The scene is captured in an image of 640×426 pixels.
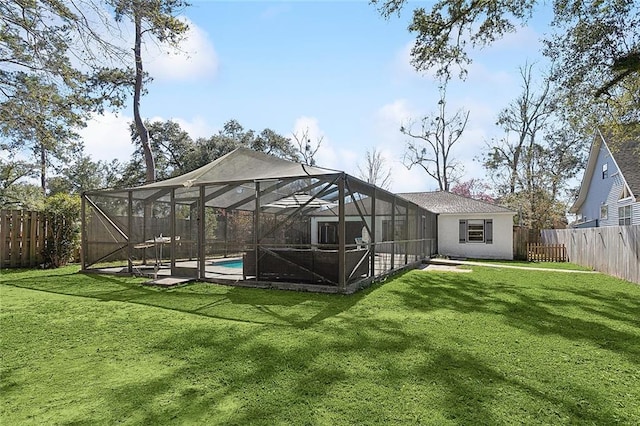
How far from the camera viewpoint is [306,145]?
31484 mm

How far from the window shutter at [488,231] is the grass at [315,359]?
1113cm

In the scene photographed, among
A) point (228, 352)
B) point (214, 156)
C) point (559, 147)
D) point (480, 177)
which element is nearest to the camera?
point (228, 352)

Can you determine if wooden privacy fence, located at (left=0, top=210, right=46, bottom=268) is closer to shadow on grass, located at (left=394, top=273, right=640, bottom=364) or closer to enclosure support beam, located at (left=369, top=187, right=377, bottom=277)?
enclosure support beam, located at (left=369, top=187, right=377, bottom=277)

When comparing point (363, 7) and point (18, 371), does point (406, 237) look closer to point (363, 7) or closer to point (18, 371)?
point (363, 7)

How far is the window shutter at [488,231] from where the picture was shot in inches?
704

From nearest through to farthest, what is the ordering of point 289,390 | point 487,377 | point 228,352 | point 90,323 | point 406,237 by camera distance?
1. point 289,390
2. point 487,377
3. point 228,352
4. point 90,323
5. point 406,237

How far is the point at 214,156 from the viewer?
25484 millimetres

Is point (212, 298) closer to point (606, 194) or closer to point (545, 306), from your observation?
point (545, 306)

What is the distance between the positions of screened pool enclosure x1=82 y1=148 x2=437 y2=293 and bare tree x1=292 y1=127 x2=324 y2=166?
19594mm

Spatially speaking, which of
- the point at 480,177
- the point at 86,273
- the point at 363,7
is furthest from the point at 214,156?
the point at 480,177

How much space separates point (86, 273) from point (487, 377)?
10.3 m

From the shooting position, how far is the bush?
11539 mm

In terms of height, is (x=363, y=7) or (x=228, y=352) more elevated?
(x=363, y=7)

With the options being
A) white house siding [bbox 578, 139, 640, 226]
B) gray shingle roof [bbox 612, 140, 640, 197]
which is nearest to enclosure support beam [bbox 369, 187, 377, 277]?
gray shingle roof [bbox 612, 140, 640, 197]
